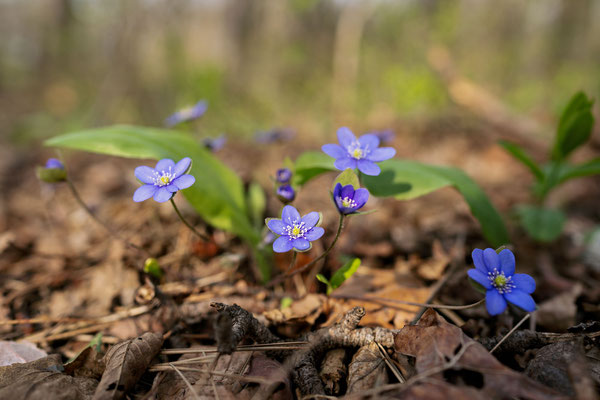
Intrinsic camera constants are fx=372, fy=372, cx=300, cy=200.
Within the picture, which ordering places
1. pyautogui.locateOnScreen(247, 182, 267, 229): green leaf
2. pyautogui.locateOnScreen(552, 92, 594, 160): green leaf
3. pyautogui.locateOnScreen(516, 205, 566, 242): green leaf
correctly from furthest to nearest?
pyautogui.locateOnScreen(247, 182, 267, 229): green leaf → pyautogui.locateOnScreen(516, 205, 566, 242): green leaf → pyautogui.locateOnScreen(552, 92, 594, 160): green leaf

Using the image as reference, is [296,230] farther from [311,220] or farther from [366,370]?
[366,370]

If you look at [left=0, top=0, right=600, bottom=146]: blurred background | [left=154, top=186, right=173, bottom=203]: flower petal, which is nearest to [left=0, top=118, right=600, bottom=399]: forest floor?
[left=154, top=186, right=173, bottom=203]: flower petal

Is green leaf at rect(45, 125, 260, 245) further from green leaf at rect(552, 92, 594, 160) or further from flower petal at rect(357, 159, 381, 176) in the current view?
green leaf at rect(552, 92, 594, 160)

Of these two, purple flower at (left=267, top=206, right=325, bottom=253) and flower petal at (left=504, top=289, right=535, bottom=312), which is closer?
flower petal at (left=504, top=289, right=535, bottom=312)

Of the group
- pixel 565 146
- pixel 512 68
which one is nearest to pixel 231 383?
pixel 565 146

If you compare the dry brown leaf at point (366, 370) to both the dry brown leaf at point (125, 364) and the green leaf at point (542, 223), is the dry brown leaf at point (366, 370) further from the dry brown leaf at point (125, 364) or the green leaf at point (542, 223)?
the green leaf at point (542, 223)

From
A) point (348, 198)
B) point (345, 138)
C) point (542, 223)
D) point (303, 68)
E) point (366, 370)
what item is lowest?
point (366, 370)

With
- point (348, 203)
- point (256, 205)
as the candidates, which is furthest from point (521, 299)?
point (256, 205)
